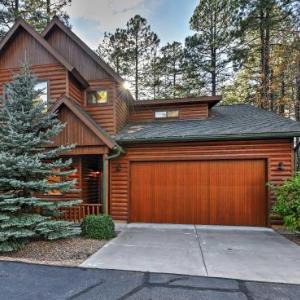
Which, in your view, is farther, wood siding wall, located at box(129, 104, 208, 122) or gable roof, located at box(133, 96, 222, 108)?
wood siding wall, located at box(129, 104, 208, 122)

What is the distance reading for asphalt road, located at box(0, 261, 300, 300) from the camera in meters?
3.53

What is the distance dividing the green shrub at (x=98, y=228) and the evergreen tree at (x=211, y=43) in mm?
13834

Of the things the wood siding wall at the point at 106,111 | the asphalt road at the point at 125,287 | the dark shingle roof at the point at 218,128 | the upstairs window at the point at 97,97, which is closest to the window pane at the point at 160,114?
the dark shingle roof at the point at 218,128

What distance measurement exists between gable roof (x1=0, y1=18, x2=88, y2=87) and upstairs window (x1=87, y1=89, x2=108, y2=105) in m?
0.45

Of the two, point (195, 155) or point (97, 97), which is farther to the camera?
point (97, 97)

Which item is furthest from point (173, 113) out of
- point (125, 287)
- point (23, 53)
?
point (125, 287)

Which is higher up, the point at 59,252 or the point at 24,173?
the point at 24,173

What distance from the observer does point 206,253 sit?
213 inches

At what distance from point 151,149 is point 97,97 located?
3199mm

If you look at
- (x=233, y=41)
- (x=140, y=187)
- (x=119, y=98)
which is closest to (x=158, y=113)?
(x=119, y=98)

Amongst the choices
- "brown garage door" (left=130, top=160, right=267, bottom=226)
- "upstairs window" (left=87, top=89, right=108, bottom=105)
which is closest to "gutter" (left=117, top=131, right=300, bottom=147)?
"brown garage door" (left=130, top=160, right=267, bottom=226)

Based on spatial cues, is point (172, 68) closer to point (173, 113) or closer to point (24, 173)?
point (173, 113)

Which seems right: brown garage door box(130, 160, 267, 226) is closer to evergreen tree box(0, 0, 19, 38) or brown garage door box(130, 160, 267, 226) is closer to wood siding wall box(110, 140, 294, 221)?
wood siding wall box(110, 140, 294, 221)

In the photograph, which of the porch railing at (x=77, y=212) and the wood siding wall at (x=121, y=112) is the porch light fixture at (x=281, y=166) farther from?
the porch railing at (x=77, y=212)
